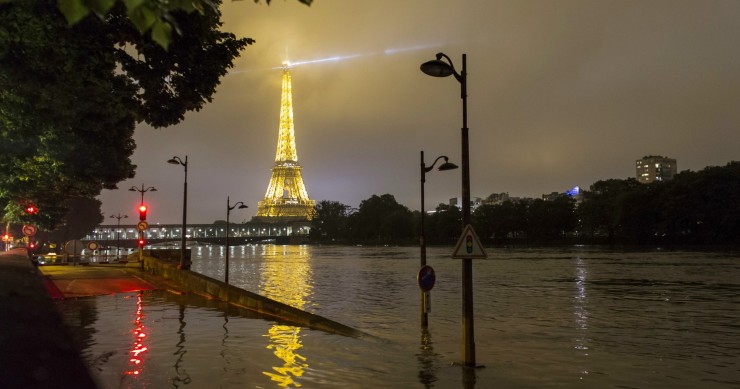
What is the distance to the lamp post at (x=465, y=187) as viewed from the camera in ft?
37.3

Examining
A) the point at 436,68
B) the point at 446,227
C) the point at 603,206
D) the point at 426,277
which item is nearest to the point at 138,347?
the point at 426,277

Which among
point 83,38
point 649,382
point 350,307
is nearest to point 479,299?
point 350,307

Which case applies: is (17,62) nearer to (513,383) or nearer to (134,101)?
(134,101)

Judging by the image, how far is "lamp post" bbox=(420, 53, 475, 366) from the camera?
37.3 ft

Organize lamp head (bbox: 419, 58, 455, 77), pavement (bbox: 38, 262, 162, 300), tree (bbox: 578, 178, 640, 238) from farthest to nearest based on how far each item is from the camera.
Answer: tree (bbox: 578, 178, 640, 238)
pavement (bbox: 38, 262, 162, 300)
lamp head (bbox: 419, 58, 455, 77)

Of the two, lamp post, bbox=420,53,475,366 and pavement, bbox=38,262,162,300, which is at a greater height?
lamp post, bbox=420,53,475,366

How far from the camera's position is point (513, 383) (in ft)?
38.4

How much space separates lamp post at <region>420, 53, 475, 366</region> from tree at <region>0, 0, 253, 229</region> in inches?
164

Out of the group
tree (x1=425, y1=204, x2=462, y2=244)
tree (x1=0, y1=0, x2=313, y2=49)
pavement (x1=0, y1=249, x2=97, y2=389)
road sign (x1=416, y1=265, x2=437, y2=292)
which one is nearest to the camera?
tree (x1=0, y1=0, x2=313, y2=49)

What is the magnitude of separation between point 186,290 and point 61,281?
279 inches

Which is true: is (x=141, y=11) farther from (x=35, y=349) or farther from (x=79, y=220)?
(x=79, y=220)

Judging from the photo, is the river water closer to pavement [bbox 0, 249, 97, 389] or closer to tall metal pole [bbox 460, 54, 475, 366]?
tall metal pole [bbox 460, 54, 475, 366]

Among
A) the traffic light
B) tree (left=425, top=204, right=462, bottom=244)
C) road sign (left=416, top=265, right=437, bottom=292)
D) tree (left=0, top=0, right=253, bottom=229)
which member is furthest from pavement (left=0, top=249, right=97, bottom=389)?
tree (left=425, top=204, right=462, bottom=244)

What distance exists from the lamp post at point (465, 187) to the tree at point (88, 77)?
13.7ft
